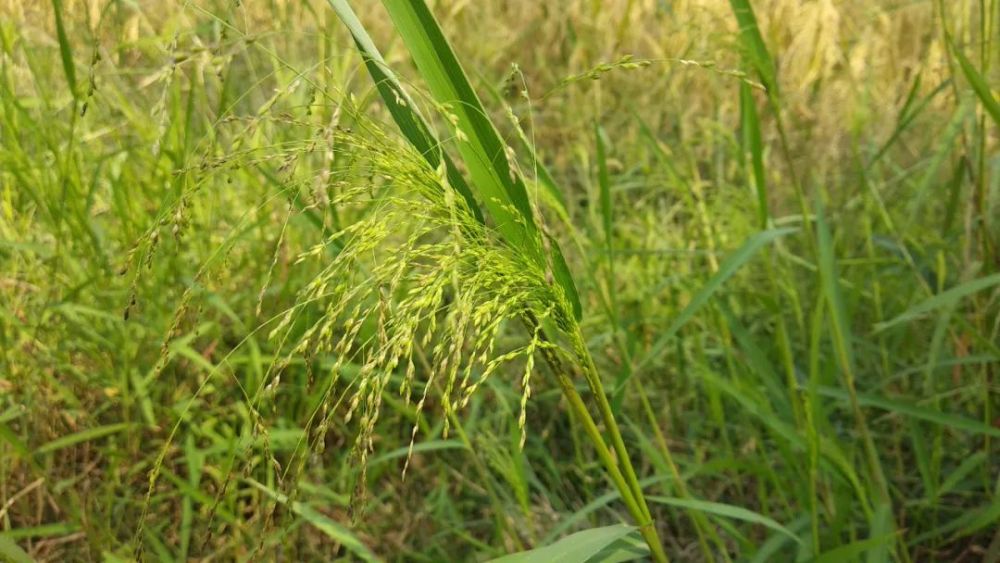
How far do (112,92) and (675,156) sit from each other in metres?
1.22

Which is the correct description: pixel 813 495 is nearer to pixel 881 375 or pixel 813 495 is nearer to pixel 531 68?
pixel 881 375

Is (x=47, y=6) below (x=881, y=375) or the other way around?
the other way around

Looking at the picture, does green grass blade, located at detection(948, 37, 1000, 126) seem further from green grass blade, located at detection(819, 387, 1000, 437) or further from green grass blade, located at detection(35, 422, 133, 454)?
green grass blade, located at detection(35, 422, 133, 454)

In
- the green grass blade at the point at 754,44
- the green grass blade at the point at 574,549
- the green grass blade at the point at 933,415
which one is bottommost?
the green grass blade at the point at 933,415

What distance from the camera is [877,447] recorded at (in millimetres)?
1688

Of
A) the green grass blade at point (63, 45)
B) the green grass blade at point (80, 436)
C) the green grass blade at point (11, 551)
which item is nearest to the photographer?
the green grass blade at point (11, 551)

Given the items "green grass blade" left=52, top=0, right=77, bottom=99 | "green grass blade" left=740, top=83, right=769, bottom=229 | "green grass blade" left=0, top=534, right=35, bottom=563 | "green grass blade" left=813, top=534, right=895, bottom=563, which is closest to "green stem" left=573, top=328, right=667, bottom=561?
"green grass blade" left=813, top=534, right=895, bottom=563

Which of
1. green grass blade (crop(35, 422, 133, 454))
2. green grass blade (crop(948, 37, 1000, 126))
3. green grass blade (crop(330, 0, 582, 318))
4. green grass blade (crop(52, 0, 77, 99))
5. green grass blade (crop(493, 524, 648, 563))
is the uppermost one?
green grass blade (crop(52, 0, 77, 99))

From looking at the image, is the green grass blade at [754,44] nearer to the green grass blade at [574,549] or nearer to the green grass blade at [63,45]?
the green grass blade at [574,549]

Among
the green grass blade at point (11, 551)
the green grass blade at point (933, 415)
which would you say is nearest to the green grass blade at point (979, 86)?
the green grass blade at point (933, 415)

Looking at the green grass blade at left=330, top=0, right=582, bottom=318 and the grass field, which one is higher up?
the green grass blade at left=330, top=0, right=582, bottom=318

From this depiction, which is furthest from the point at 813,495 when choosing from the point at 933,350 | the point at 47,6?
the point at 47,6

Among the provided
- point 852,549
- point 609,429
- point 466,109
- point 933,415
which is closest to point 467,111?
point 466,109

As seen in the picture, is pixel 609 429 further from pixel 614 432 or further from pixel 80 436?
pixel 80 436
